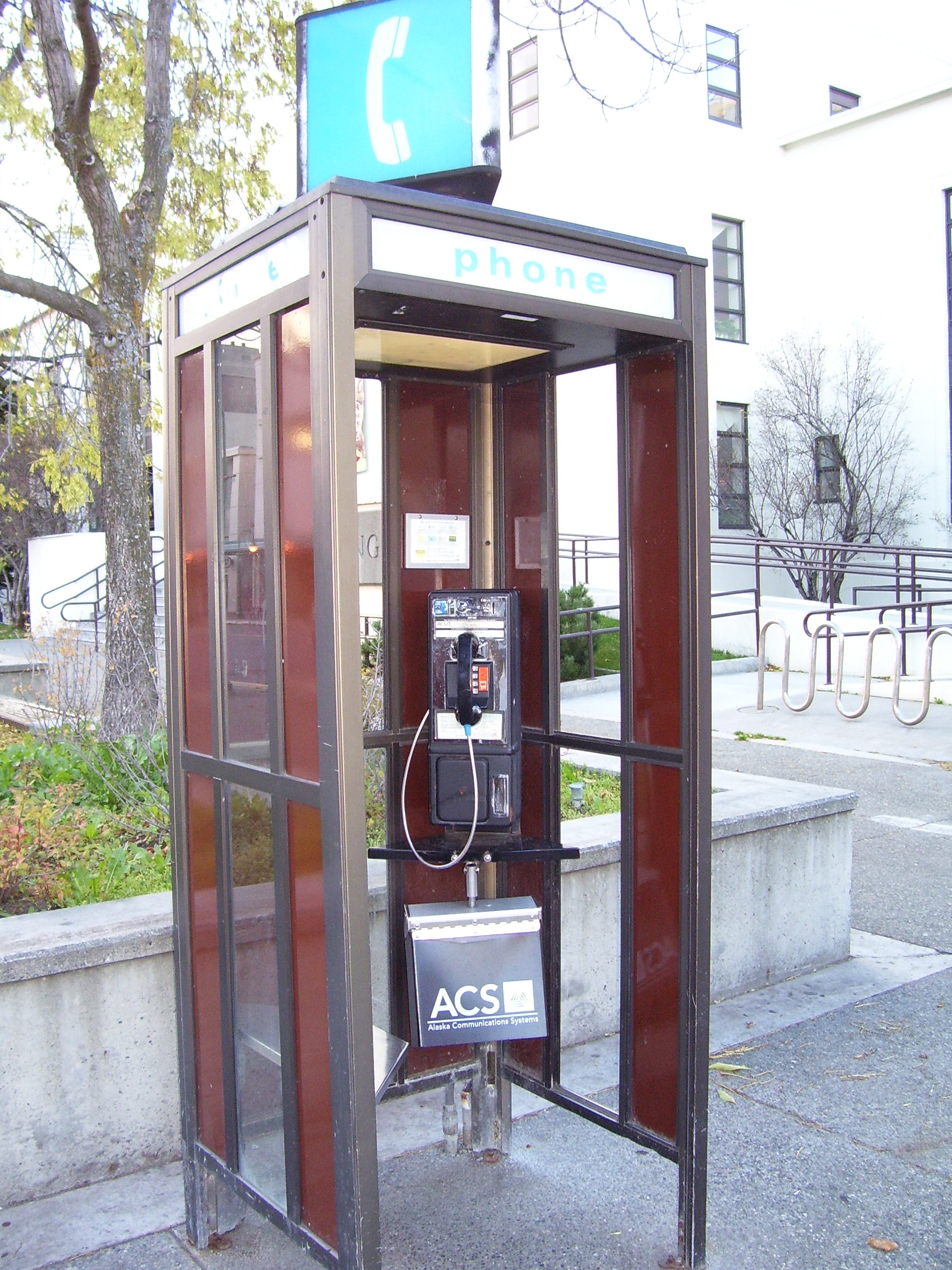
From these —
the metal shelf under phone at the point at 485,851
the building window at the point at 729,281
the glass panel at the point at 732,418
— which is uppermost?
the building window at the point at 729,281

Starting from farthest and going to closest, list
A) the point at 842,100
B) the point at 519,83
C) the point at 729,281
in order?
the point at 842,100
the point at 729,281
the point at 519,83

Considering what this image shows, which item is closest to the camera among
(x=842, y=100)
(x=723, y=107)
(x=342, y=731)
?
(x=342, y=731)

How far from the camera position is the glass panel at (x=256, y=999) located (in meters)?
2.70

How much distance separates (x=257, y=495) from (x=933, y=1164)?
103 inches

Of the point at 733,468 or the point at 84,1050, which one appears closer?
the point at 84,1050

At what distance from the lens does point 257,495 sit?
2.65 metres

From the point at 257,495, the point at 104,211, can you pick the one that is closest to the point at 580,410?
the point at 104,211

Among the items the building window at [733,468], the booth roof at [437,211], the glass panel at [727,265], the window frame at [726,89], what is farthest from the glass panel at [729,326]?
the booth roof at [437,211]

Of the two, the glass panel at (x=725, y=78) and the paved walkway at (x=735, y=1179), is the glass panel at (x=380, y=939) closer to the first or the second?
the paved walkway at (x=735, y=1179)

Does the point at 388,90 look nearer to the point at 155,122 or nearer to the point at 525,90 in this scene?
the point at 155,122

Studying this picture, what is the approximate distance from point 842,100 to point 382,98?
18549mm

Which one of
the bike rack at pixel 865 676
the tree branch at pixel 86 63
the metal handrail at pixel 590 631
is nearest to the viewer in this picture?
the tree branch at pixel 86 63

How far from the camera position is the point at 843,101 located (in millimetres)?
18906

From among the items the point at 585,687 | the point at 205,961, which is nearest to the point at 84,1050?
the point at 205,961
